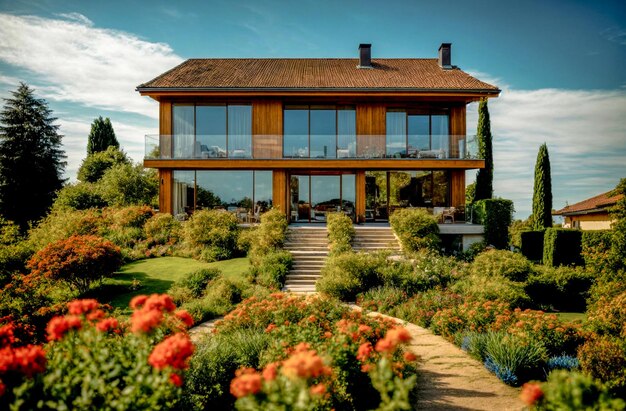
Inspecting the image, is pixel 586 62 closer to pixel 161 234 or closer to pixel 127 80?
pixel 161 234

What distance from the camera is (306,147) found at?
1906 cm

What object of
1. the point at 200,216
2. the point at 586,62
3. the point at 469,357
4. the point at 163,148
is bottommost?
the point at 469,357

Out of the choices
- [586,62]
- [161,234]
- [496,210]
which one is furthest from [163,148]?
[586,62]

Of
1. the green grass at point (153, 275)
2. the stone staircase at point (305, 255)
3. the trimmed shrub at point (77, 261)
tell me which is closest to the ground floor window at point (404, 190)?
the stone staircase at point (305, 255)

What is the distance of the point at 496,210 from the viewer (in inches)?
666

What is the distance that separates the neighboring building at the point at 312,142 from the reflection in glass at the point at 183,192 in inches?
2.0

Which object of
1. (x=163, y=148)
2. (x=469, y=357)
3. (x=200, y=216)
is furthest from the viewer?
(x=163, y=148)

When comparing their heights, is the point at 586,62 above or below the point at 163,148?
above

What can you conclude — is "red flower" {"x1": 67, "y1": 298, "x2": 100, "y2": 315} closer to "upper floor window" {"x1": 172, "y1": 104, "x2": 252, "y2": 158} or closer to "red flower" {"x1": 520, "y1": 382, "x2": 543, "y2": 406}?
"red flower" {"x1": 520, "y1": 382, "x2": 543, "y2": 406}

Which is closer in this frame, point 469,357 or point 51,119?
point 469,357

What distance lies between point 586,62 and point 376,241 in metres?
11.5

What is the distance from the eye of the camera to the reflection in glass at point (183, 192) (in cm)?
1964

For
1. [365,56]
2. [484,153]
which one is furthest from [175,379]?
[365,56]

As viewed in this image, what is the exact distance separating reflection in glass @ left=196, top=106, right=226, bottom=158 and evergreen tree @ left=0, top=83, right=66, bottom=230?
19.5m
